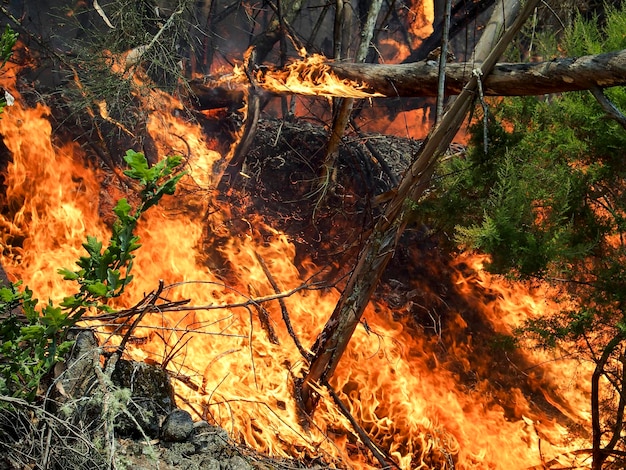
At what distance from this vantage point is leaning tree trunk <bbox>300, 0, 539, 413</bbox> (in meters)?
4.14

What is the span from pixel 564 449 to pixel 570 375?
1252 mm

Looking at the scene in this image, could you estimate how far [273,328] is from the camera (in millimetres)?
5504

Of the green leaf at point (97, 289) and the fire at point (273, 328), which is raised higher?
the green leaf at point (97, 289)

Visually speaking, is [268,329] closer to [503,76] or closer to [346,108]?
[346,108]

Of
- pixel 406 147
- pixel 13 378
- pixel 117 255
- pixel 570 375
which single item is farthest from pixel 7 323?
pixel 406 147

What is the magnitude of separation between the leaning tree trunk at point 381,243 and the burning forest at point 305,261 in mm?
15

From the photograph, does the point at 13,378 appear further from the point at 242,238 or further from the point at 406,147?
the point at 406,147

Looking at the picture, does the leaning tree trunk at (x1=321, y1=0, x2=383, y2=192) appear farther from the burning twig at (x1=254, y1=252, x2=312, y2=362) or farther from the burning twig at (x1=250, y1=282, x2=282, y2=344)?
the burning twig at (x1=250, y1=282, x2=282, y2=344)

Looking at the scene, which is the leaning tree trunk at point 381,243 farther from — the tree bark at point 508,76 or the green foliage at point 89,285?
the green foliage at point 89,285

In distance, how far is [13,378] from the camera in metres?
2.05

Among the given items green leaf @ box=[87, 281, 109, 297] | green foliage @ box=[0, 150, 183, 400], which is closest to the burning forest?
green foliage @ box=[0, 150, 183, 400]

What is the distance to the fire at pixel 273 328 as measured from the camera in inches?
196

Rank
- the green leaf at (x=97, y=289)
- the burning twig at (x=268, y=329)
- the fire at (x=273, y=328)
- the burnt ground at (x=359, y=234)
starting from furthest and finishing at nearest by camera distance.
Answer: the burnt ground at (x=359, y=234), the burning twig at (x=268, y=329), the fire at (x=273, y=328), the green leaf at (x=97, y=289)

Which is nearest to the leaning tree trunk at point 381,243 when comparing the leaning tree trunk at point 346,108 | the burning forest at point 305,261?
the burning forest at point 305,261
